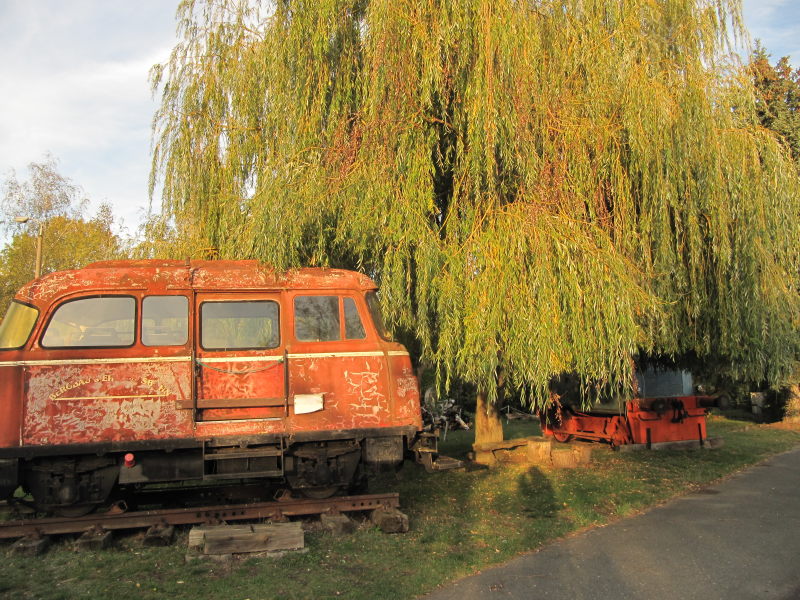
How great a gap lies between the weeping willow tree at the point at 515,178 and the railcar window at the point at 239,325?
2.24 ft

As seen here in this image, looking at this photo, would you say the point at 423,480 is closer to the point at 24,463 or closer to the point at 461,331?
the point at 461,331

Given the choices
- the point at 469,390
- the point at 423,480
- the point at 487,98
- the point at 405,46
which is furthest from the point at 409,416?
the point at 469,390

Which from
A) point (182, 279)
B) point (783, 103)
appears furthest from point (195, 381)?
point (783, 103)

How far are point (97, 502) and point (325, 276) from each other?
3537mm

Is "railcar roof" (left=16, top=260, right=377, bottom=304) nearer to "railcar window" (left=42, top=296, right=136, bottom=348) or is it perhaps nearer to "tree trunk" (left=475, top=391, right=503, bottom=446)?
"railcar window" (left=42, top=296, right=136, bottom=348)

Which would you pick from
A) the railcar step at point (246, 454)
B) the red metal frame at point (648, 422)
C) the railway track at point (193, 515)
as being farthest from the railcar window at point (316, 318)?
the red metal frame at point (648, 422)

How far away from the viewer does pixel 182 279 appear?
7324mm

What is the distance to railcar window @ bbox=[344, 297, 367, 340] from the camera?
7672 millimetres

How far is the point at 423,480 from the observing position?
404 inches

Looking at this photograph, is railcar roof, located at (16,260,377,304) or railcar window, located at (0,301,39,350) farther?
railcar roof, located at (16,260,377,304)

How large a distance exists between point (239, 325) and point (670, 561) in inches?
201

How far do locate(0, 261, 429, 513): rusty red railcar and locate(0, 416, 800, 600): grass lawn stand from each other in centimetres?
83

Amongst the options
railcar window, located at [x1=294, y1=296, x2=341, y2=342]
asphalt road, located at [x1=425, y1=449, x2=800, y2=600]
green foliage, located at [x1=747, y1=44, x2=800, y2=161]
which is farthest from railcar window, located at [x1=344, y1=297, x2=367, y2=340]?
green foliage, located at [x1=747, y1=44, x2=800, y2=161]

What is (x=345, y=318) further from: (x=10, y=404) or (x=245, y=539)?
(x=10, y=404)
